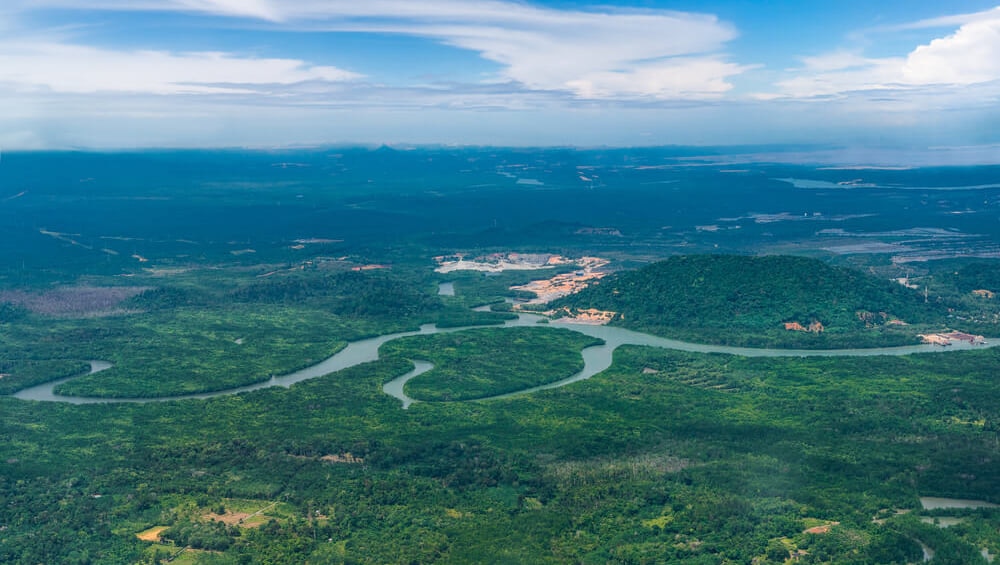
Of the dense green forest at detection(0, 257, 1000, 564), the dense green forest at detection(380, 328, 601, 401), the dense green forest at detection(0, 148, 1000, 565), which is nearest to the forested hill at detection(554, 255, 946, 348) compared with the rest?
the dense green forest at detection(0, 148, 1000, 565)

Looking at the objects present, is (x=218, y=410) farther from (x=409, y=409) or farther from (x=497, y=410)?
(x=497, y=410)

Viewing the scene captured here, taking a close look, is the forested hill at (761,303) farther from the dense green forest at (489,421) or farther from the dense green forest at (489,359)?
the dense green forest at (489,359)

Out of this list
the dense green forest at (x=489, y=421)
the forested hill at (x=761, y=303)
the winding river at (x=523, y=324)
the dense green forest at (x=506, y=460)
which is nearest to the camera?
the dense green forest at (x=506, y=460)

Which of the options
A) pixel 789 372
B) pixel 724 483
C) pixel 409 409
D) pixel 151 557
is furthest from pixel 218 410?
pixel 789 372

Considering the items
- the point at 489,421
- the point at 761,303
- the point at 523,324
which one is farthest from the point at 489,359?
the point at 761,303

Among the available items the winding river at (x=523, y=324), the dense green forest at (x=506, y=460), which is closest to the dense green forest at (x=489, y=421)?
the dense green forest at (x=506, y=460)

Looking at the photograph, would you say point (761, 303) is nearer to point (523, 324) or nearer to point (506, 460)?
point (523, 324)

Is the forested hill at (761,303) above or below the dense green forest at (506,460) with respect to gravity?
above
